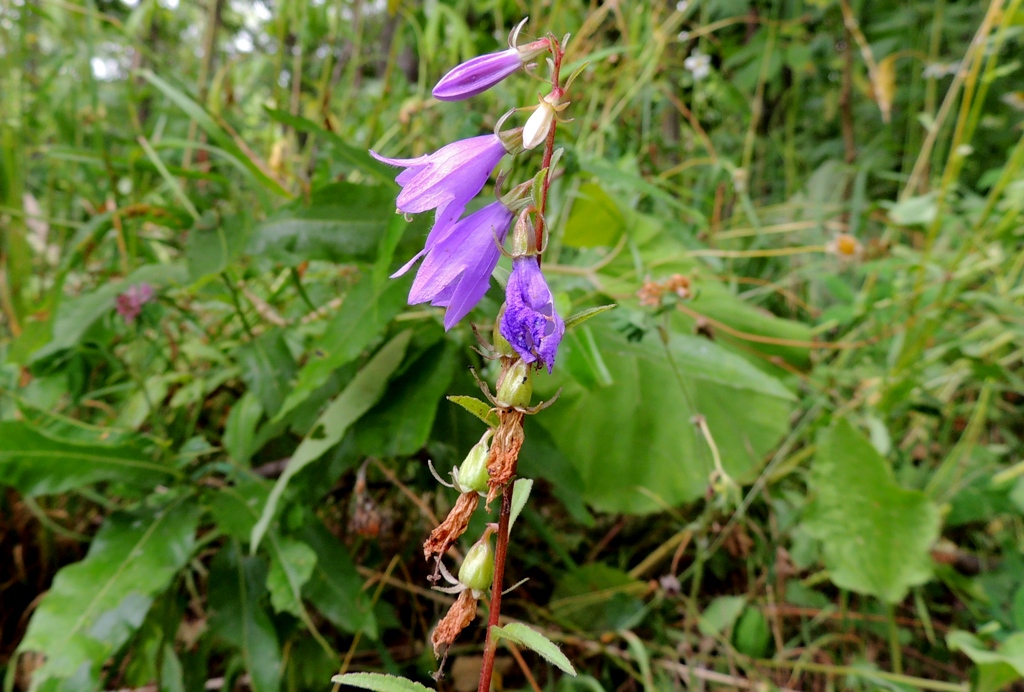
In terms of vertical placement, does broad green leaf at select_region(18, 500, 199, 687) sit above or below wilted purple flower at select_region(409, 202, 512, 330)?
below

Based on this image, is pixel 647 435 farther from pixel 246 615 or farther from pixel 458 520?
pixel 458 520

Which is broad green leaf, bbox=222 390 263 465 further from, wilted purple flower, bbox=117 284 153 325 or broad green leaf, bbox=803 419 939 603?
broad green leaf, bbox=803 419 939 603

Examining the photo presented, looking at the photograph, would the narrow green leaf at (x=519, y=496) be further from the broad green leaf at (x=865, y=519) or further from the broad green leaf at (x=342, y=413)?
the broad green leaf at (x=865, y=519)

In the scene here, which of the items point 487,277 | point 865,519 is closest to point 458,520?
point 487,277

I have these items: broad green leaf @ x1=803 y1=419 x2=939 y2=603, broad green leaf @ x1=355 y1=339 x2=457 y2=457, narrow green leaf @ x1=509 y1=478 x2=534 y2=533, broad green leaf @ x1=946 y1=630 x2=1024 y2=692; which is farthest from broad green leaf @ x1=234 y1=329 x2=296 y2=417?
broad green leaf @ x1=946 y1=630 x2=1024 y2=692

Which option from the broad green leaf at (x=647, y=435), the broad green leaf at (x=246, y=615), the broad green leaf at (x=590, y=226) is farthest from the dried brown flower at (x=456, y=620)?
the broad green leaf at (x=590, y=226)

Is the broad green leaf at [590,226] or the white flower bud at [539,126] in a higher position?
the white flower bud at [539,126]
